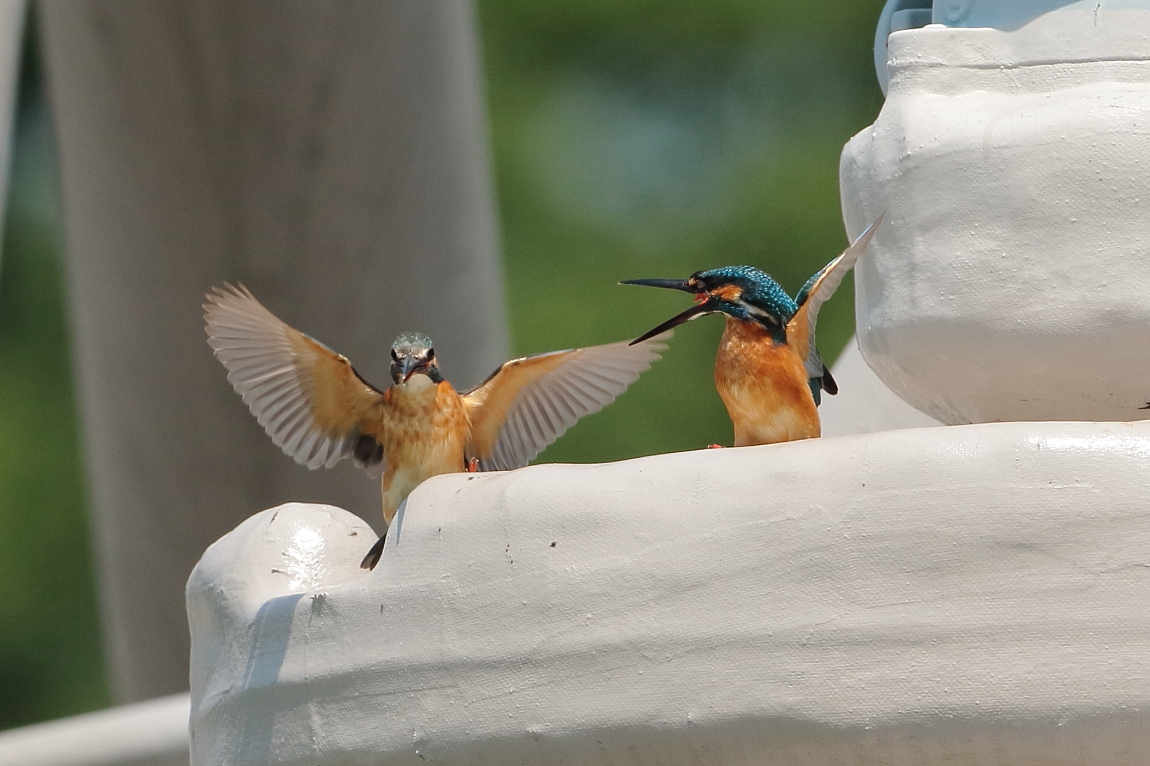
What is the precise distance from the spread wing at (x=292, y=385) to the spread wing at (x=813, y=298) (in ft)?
3.18

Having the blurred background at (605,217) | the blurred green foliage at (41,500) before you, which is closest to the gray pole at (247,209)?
the blurred background at (605,217)

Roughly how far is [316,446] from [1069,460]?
184 cm

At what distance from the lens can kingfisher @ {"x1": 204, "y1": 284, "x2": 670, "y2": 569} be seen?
3346 millimetres

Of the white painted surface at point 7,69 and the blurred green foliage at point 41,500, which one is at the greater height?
the white painted surface at point 7,69

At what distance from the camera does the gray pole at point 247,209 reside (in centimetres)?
711

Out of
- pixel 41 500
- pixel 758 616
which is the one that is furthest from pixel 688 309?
pixel 41 500

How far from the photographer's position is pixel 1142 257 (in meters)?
2.88

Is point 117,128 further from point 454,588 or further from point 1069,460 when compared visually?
point 1069,460

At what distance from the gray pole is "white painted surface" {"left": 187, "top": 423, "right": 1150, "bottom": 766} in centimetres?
426

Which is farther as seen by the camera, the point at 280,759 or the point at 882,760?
the point at 280,759

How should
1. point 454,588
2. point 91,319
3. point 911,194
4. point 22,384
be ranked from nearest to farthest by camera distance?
point 454,588
point 911,194
point 91,319
point 22,384

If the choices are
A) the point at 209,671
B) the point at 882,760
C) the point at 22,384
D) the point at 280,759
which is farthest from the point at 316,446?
the point at 22,384

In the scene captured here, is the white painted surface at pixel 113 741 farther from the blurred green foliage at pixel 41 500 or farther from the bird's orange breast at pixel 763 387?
the blurred green foliage at pixel 41 500

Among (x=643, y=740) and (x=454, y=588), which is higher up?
(x=454, y=588)
